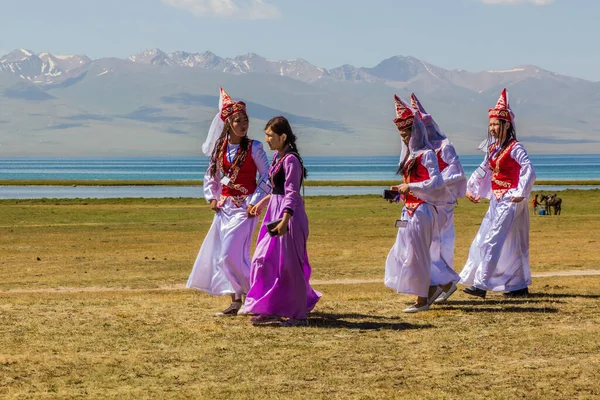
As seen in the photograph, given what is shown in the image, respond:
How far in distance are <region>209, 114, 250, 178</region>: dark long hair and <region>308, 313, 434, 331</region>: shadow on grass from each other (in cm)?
183

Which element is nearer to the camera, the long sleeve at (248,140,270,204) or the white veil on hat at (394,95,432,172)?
the long sleeve at (248,140,270,204)

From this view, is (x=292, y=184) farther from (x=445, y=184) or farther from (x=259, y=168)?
(x=445, y=184)

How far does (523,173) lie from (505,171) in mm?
302

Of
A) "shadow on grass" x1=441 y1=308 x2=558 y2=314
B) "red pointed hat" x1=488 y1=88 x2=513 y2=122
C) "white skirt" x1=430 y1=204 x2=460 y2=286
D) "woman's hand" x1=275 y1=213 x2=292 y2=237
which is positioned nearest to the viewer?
"woman's hand" x1=275 y1=213 x2=292 y2=237

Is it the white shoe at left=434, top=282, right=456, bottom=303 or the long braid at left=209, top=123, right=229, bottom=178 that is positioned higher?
the long braid at left=209, top=123, right=229, bottom=178

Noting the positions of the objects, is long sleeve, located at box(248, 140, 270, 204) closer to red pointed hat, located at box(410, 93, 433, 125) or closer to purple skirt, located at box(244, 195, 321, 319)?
purple skirt, located at box(244, 195, 321, 319)

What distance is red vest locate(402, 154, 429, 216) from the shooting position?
11.9 meters

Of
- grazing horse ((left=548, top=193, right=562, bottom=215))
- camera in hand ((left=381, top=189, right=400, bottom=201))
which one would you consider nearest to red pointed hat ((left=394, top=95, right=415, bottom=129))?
camera in hand ((left=381, top=189, right=400, bottom=201))

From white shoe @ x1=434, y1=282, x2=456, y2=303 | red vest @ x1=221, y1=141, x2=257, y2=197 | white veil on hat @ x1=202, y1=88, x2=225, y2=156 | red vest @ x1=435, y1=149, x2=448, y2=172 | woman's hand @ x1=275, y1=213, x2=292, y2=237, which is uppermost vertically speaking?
white veil on hat @ x1=202, y1=88, x2=225, y2=156

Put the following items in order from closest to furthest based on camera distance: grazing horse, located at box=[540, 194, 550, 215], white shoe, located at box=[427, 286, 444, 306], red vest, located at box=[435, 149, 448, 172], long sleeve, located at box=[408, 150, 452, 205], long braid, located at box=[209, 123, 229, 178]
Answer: long braid, located at box=[209, 123, 229, 178] < long sleeve, located at box=[408, 150, 452, 205] < white shoe, located at box=[427, 286, 444, 306] < red vest, located at box=[435, 149, 448, 172] < grazing horse, located at box=[540, 194, 550, 215]

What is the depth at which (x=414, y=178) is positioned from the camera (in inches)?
472

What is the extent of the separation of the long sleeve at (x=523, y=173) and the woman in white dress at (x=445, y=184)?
2.62ft

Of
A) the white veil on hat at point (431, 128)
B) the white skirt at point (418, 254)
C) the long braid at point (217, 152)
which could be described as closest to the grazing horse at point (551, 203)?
the white veil on hat at point (431, 128)

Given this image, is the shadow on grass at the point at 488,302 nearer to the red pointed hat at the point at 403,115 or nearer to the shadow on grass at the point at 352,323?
the shadow on grass at the point at 352,323
